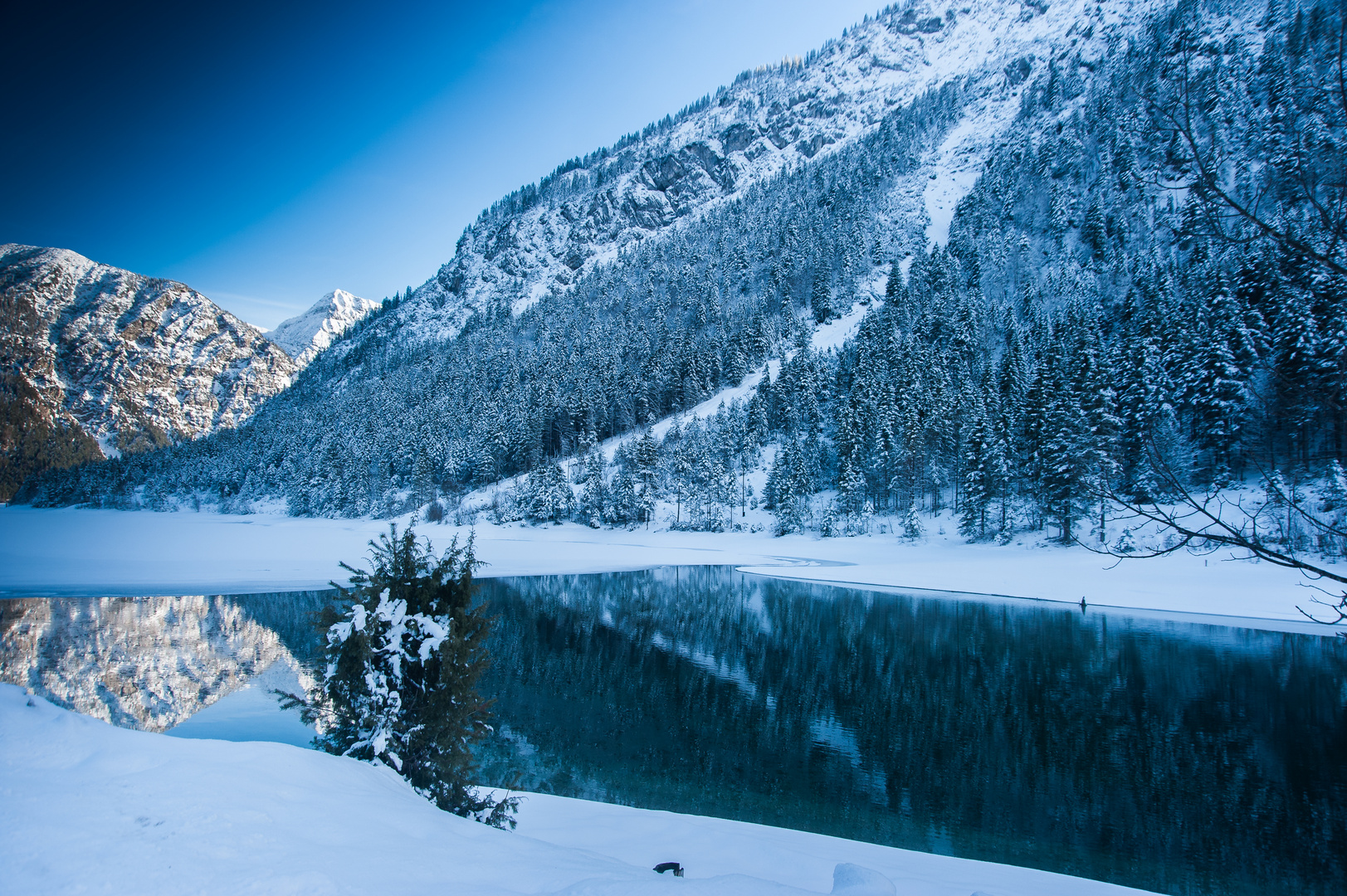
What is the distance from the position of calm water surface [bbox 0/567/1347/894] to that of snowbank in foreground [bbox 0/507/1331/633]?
16.4ft

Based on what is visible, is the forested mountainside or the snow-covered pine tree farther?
the forested mountainside

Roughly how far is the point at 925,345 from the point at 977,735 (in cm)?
7086

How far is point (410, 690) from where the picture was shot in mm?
8586

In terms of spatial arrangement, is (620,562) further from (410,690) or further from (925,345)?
(925,345)

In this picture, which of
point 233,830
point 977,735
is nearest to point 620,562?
point 977,735

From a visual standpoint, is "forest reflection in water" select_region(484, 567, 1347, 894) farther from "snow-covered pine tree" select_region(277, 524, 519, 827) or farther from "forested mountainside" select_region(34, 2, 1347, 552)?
"forested mountainside" select_region(34, 2, 1347, 552)

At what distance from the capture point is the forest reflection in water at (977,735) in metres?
11.2

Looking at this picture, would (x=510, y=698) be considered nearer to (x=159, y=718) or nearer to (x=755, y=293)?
(x=159, y=718)

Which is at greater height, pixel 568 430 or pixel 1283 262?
pixel 568 430

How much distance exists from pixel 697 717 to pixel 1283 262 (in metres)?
15.5

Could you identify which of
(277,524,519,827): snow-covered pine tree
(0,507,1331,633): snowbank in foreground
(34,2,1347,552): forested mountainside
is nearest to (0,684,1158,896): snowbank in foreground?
(277,524,519,827): snow-covered pine tree

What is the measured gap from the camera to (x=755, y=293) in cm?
11875

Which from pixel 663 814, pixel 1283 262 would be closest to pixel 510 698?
pixel 663 814

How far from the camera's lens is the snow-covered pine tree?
8.03 metres
